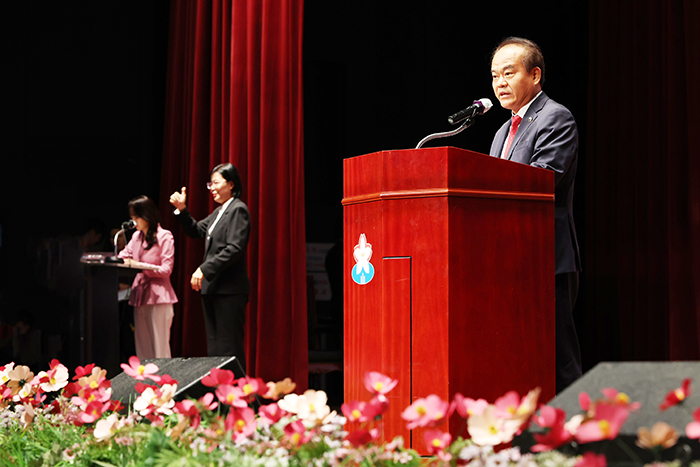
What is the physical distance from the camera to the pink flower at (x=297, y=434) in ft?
2.99

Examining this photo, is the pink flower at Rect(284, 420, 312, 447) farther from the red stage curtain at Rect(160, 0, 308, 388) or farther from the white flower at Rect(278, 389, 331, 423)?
the red stage curtain at Rect(160, 0, 308, 388)

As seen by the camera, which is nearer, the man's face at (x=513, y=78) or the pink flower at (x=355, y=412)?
the pink flower at (x=355, y=412)

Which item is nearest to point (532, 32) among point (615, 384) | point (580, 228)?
point (580, 228)

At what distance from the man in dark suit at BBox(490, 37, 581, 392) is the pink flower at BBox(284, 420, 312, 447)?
3.52 feet

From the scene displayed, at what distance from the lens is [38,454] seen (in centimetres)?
123

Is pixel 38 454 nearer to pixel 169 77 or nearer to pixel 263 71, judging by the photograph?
pixel 263 71

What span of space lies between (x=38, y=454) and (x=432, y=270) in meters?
0.85

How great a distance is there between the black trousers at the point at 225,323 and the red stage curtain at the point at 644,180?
87.8 inches

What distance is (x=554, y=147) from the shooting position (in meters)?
1.87

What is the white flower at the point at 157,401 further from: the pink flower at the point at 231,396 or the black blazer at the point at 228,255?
the black blazer at the point at 228,255

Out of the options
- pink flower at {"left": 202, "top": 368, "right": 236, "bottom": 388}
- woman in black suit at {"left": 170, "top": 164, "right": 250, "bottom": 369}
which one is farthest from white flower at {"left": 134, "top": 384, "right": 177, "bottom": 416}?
woman in black suit at {"left": 170, "top": 164, "right": 250, "bottom": 369}

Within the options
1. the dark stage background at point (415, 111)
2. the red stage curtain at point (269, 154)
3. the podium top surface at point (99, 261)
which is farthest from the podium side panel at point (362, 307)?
the dark stage background at point (415, 111)

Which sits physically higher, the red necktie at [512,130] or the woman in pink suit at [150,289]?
the red necktie at [512,130]

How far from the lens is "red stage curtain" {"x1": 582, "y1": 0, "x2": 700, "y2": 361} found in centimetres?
370
